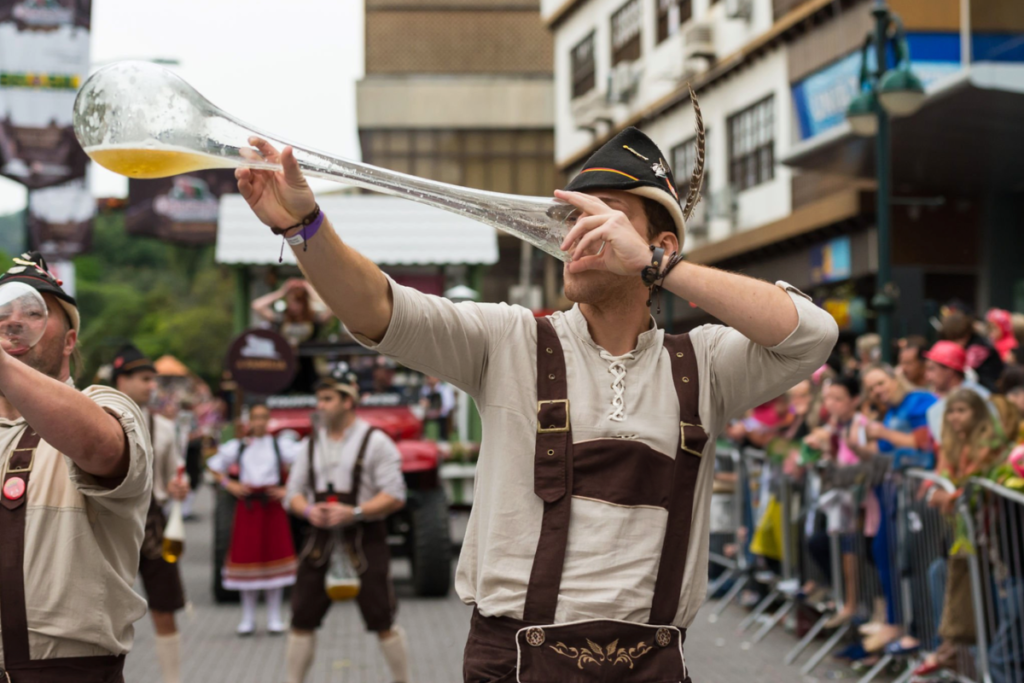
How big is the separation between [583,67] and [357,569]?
Answer: 2833 centimetres

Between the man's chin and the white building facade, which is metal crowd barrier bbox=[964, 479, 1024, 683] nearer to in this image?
the man's chin

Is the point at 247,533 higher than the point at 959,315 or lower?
lower

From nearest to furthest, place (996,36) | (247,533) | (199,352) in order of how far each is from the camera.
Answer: (247,533) < (996,36) < (199,352)

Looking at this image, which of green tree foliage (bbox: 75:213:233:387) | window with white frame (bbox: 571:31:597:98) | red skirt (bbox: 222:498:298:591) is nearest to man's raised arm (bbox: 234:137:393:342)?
red skirt (bbox: 222:498:298:591)

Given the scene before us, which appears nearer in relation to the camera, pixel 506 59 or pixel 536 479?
pixel 536 479

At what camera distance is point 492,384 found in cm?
325

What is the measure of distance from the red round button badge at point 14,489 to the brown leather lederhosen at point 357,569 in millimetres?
4539

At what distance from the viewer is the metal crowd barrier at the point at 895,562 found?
7074mm

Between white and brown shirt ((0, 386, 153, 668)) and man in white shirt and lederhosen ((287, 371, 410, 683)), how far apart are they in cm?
432

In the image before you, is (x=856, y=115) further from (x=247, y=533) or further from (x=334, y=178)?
(x=334, y=178)

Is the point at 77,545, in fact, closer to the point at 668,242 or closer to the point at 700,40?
the point at 668,242

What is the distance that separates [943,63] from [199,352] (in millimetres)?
62155

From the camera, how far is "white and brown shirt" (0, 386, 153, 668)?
359 centimetres

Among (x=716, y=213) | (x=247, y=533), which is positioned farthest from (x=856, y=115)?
(x=716, y=213)
